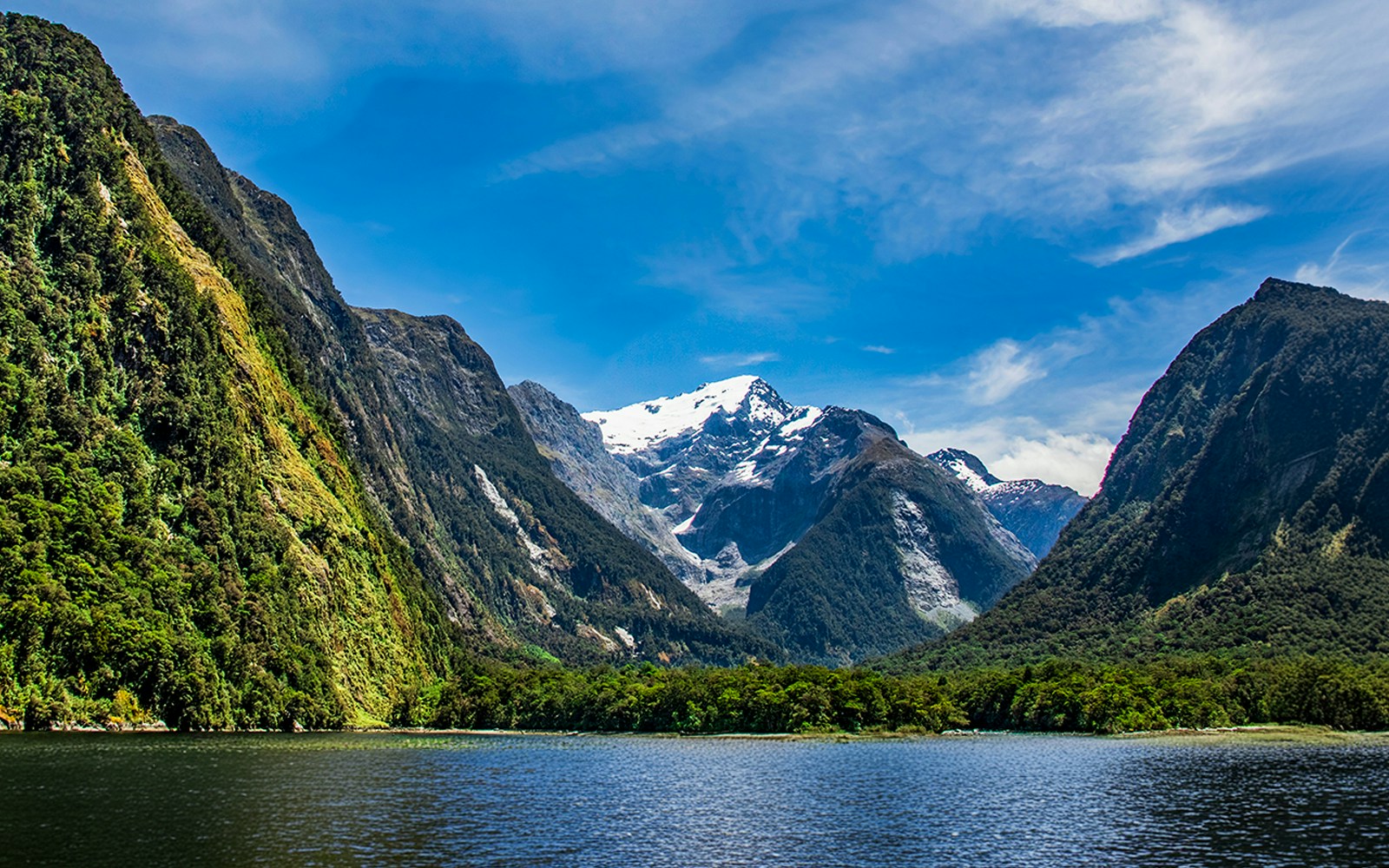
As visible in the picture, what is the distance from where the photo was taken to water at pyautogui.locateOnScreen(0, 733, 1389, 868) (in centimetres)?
7188

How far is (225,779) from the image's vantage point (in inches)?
4131

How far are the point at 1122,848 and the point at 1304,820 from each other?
2120 cm

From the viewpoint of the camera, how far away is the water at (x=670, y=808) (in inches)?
2830

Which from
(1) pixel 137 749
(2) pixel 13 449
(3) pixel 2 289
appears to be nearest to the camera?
(1) pixel 137 749

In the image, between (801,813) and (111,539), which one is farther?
(111,539)

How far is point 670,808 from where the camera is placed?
327 feet

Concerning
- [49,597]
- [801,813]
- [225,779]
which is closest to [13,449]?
[49,597]

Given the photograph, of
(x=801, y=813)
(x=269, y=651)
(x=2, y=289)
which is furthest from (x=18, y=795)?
(x=2, y=289)

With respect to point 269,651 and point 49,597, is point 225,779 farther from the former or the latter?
point 269,651

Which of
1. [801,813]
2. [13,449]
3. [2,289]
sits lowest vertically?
[801,813]

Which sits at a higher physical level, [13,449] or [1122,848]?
[13,449]

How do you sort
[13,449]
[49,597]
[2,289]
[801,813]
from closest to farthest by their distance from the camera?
[801,813] → [49,597] → [13,449] → [2,289]

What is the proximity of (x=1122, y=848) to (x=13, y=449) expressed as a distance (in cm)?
17823

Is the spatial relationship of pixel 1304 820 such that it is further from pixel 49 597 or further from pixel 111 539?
pixel 111 539
